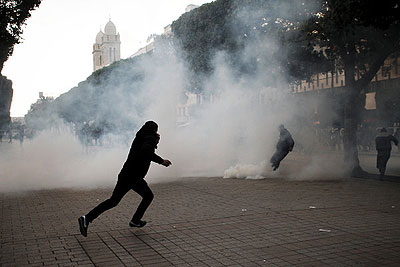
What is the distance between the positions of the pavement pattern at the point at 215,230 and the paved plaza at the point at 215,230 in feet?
0.04

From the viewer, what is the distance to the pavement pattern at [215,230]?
477 cm

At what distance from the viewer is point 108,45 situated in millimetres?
101812

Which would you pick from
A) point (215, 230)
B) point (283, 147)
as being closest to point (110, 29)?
point (283, 147)

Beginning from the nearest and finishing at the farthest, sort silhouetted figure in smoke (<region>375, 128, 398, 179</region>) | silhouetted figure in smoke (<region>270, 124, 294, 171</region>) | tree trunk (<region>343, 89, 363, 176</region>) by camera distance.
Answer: silhouetted figure in smoke (<region>375, 128, 398, 179</region>) < silhouetted figure in smoke (<region>270, 124, 294, 171</region>) < tree trunk (<region>343, 89, 363, 176</region>)

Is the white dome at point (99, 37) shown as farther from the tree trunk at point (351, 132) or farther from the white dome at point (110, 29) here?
the tree trunk at point (351, 132)

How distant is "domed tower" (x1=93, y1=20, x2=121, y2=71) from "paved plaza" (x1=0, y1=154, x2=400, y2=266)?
88364 mm

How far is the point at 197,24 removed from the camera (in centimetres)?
1883

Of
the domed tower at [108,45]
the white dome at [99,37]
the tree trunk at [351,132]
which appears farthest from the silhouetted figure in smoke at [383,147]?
the white dome at [99,37]

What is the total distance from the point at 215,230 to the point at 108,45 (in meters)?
100

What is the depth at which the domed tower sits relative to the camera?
3831 inches

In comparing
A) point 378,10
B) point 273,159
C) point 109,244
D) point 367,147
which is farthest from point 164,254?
point 367,147

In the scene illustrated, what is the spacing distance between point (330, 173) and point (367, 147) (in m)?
10.7

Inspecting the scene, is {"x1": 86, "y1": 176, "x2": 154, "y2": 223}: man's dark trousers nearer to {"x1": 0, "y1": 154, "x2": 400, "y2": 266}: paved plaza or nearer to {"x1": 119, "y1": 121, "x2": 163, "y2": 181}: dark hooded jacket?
{"x1": 119, "y1": 121, "x2": 163, "y2": 181}: dark hooded jacket

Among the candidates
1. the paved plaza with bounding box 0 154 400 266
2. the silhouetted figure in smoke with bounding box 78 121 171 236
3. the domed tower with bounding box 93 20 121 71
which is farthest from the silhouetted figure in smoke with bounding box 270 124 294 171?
the domed tower with bounding box 93 20 121 71
